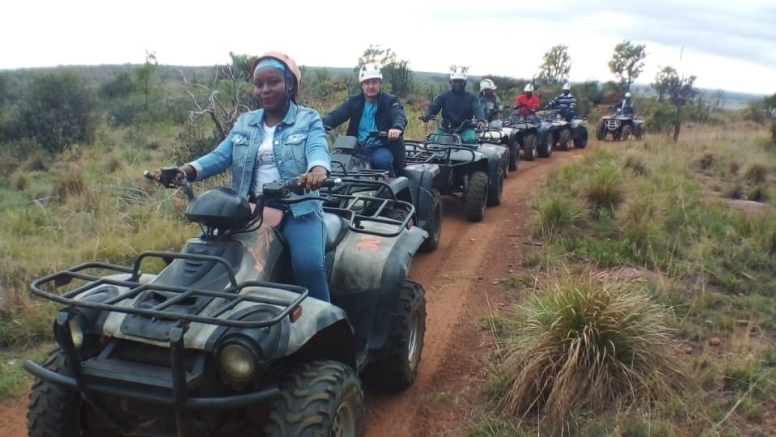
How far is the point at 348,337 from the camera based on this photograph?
341cm

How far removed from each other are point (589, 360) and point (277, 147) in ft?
7.68

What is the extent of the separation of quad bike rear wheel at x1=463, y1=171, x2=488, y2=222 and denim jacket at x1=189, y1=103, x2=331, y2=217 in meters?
5.49

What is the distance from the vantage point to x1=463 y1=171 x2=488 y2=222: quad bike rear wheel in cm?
930

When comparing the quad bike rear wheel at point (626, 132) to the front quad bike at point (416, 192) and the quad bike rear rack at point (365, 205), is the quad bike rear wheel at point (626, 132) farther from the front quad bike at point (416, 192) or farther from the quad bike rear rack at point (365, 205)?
the quad bike rear rack at point (365, 205)

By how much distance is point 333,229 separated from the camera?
13.7 feet

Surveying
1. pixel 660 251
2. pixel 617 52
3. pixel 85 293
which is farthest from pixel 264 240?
pixel 617 52

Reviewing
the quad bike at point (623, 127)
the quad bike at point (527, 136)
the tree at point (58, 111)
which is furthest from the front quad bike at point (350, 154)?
the quad bike at point (623, 127)

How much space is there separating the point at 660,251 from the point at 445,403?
3.87m

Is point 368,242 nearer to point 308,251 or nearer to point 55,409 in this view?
point 308,251

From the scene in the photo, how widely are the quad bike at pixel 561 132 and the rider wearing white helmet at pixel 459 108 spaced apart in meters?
6.50

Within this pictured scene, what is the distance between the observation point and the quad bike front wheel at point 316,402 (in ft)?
9.16

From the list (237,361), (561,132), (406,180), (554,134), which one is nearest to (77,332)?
(237,361)

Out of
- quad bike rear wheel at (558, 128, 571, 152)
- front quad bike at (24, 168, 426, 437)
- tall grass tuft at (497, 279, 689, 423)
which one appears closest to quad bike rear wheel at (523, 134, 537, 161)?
quad bike rear wheel at (558, 128, 571, 152)

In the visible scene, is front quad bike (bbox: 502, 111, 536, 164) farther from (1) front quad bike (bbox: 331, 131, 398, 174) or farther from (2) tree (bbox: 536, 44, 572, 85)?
(2) tree (bbox: 536, 44, 572, 85)
